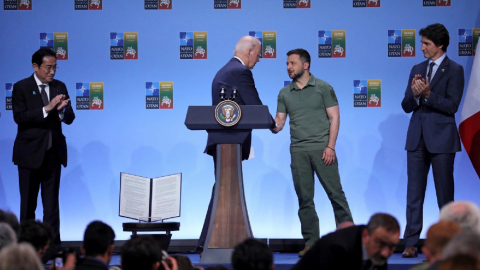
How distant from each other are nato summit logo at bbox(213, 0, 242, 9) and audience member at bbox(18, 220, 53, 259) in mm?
3676

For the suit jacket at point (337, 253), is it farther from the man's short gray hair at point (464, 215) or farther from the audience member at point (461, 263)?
the audience member at point (461, 263)

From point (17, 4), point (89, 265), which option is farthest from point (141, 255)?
point (17, 4)

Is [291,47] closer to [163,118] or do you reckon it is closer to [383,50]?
[383,50]

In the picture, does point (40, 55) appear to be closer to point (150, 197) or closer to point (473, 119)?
point (150, 197)

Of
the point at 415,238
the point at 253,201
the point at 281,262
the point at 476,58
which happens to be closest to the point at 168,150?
the point at 253,201

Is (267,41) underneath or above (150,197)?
above

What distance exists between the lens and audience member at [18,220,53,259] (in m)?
3.22

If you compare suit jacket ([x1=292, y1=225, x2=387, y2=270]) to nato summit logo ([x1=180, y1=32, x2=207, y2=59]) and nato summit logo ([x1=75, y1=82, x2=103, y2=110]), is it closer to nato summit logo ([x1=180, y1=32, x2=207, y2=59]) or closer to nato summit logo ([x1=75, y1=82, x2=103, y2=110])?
nato summit logo ([x1=180, y1=32, x2=207, y2=59])

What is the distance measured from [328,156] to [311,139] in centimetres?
20

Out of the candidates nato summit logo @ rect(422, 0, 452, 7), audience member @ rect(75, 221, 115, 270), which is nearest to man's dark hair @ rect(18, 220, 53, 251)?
audience member @ rect(75, 221, 115, 270)

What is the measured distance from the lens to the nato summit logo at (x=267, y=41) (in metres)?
6.37

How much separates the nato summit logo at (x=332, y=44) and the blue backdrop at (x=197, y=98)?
0.05 m

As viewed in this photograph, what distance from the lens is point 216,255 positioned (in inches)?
169

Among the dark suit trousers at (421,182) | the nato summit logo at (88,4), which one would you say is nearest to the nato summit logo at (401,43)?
the dark suit trousers at (421,182)
